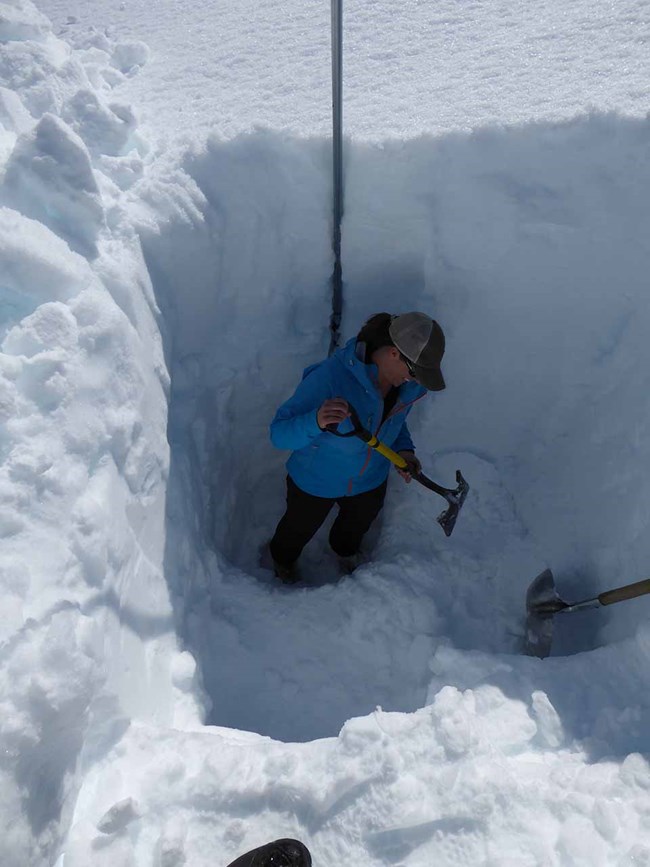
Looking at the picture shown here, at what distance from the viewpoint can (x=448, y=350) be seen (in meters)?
3.66

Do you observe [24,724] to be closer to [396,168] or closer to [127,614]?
[127,614]

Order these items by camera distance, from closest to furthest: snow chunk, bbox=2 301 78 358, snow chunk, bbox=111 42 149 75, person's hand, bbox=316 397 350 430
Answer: snow chunk, bbox=2 301 78 358 → person's hand, bbox=316 397 350 430 → snow chunk, bbox=111 42 149 75

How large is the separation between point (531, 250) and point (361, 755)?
2421mm

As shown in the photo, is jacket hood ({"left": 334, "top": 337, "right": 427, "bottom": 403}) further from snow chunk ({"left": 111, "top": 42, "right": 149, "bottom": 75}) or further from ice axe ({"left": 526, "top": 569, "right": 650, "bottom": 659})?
snow chunk ({"left": 111, "top": 42, "right": 149, "bottom": 75})

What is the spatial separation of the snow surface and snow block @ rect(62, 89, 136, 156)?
14 millimetres

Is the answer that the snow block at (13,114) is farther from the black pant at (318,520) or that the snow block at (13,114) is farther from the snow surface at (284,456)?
the black pant at (318,520)

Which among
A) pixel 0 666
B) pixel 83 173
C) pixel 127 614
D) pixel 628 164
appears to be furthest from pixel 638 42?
pixel 0 666

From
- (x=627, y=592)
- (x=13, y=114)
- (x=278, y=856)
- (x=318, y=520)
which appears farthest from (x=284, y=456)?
(x=278, y=856)

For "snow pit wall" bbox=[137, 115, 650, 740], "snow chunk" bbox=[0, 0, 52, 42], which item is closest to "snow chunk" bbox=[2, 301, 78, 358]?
"snow pit wall" bbox=[137, 115, 650, 740]

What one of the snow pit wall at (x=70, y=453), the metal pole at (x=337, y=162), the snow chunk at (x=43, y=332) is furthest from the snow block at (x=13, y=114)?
the metal pole at (x=337, y=162)

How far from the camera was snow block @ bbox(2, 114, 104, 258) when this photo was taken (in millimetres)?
2490

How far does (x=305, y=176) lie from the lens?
3.25 m

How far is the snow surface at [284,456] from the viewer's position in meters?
1.97

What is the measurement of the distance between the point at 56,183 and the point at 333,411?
137 centimetres
